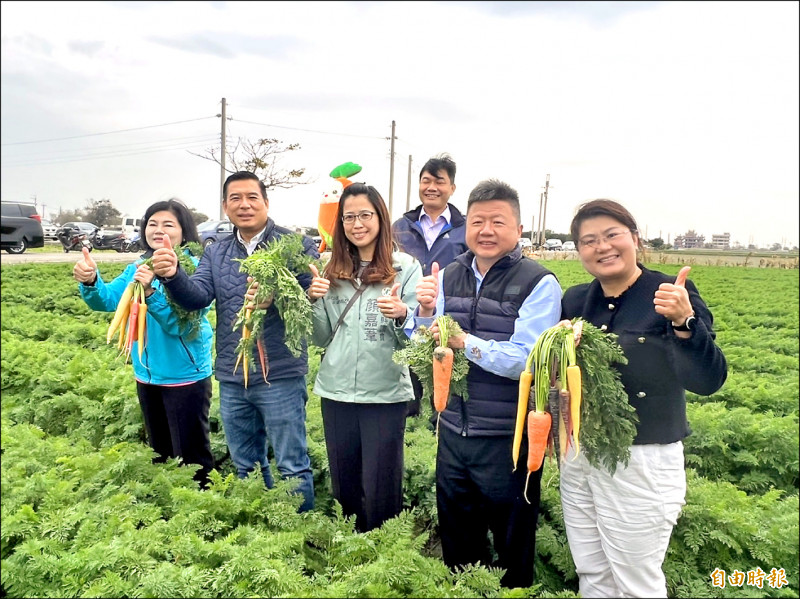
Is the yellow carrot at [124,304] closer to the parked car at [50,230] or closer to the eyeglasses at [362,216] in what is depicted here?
the eyeglasses at [362,216]

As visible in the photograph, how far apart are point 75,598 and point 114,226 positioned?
995 inches

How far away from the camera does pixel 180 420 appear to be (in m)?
3.80

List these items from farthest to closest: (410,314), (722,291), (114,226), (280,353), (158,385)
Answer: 1. (114,226)
2. (722,291)
3. (158,385)
4. (280,353)
5. (410,314)

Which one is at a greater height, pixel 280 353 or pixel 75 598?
pixel 280 353

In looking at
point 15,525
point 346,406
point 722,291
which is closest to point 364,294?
point 346,406

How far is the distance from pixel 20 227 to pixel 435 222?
1640 cm

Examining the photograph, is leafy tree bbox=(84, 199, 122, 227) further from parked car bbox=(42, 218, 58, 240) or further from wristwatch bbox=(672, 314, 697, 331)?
wristwatch bbox=(672, 314, 697, 331)

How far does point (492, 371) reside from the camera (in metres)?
2.56

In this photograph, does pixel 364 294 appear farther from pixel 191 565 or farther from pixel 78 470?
pixel 78 470

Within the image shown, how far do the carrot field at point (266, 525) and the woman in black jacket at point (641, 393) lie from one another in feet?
1.43

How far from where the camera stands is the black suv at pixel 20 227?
15.1 meters

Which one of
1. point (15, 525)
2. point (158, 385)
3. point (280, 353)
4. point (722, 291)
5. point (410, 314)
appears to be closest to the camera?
point (15, 525)

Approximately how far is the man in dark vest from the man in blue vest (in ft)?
5.48

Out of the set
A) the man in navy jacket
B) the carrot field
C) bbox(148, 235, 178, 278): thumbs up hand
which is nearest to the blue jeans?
the man in navy jacket
